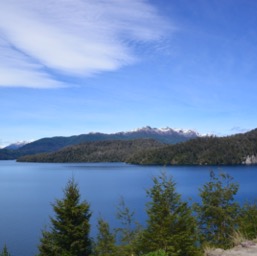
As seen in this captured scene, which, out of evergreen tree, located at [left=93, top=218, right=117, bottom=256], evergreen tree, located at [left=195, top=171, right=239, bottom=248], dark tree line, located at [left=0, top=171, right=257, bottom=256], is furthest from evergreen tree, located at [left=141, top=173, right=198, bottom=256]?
evergreen tree, located at [left=93, top=218, right=117, bottom=256]

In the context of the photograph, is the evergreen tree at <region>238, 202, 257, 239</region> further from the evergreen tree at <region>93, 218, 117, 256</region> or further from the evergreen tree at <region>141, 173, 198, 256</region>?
the evergreen tree at <region>93, 218, 117, 256</region>

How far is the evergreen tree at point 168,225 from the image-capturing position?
679 inches

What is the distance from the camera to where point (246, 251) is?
40.6 ft

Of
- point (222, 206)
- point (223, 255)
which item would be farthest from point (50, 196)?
point (223, 255)

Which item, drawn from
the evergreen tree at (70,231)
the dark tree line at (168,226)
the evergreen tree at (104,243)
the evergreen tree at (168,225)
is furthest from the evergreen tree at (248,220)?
the evergreen tree at (70,231)

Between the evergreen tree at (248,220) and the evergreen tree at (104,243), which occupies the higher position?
the evergreen tree at (248,220)

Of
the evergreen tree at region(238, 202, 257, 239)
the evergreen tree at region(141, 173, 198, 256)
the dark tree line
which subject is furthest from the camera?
the evergreen tree at region(238, 202, 257, 239)

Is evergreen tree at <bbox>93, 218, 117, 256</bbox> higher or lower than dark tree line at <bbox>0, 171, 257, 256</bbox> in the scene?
lower

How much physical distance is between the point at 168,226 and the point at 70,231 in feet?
31.3

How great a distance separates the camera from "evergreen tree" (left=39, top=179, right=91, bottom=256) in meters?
25.1

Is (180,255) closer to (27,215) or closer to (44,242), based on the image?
(44,242)

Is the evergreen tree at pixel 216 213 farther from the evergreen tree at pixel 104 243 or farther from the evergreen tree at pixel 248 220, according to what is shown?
the evergreen tree at pixel 104 243

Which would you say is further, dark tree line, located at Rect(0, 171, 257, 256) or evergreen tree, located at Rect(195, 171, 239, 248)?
evergreen tree, located at Rect(195, 171, 239, 248)

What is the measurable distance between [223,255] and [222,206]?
39.3ft
